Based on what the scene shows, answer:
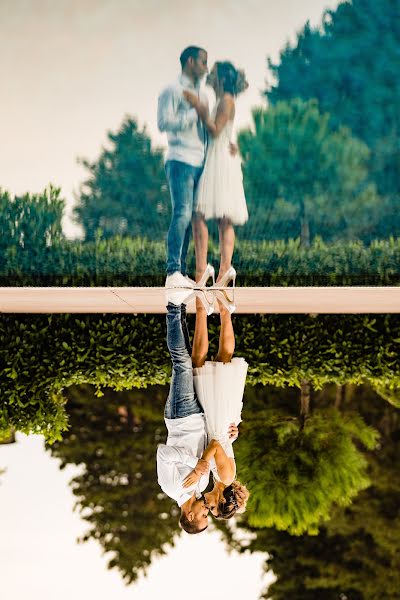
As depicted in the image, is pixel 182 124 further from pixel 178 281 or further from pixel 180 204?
pixel 178 281

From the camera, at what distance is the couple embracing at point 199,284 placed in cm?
379

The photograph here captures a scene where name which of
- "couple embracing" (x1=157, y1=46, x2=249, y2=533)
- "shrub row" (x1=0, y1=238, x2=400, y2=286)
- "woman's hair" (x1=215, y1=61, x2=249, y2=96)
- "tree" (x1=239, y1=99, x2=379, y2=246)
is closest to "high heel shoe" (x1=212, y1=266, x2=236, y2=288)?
"couple embracing" (x1=157, y1=46, x2=249, y2=533)

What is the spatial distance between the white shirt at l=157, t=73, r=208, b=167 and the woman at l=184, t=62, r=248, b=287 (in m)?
0.03

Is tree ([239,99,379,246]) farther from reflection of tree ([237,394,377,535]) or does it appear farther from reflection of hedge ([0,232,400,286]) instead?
reflection of tree ([237,394,377,535])

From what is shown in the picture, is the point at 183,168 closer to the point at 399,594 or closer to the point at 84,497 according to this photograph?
the point at 84,497

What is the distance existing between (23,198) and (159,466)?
5127 millimetres

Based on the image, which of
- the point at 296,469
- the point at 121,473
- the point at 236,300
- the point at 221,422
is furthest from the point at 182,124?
the point at 121,473

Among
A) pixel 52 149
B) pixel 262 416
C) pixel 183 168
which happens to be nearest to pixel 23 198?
pixel 52 149

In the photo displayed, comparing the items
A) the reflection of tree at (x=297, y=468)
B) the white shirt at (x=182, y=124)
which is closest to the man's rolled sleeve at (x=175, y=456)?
the white shirt at (x=182, y=124)

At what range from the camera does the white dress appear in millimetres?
3857

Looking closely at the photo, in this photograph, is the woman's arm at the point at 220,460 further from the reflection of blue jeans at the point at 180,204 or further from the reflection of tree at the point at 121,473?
the reflection of tree at the point at 121,473

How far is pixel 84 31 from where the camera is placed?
11477 mm

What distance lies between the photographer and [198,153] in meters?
3.85

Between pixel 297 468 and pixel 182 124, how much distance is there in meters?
5.00
